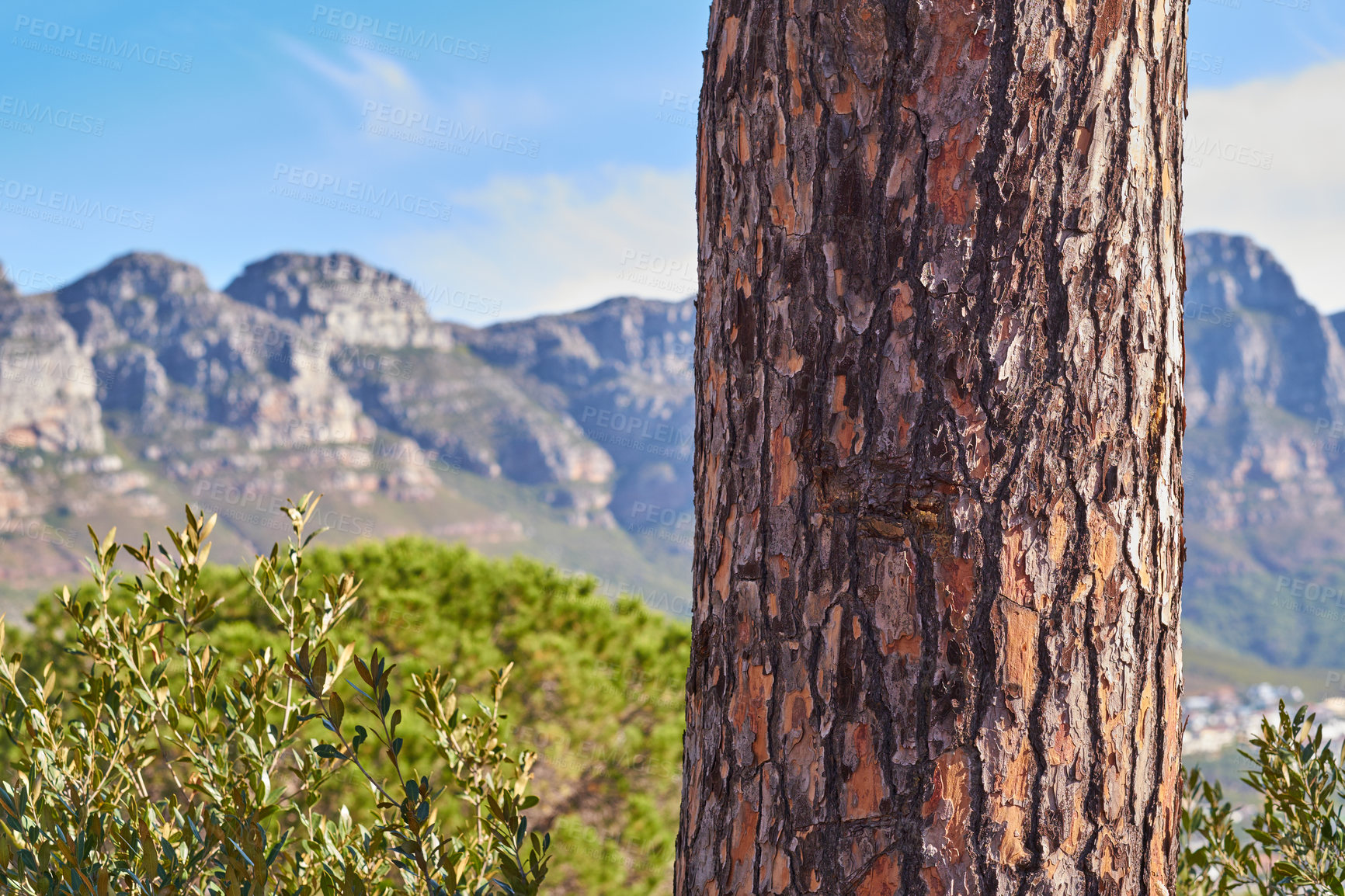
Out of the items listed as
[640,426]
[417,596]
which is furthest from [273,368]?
[417,596]

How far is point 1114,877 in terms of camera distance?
104cm

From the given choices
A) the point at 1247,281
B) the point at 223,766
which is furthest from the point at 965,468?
the point at 1247,281

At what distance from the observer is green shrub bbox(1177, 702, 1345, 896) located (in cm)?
165

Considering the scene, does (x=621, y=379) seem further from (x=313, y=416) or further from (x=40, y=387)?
(x=40, y=387)

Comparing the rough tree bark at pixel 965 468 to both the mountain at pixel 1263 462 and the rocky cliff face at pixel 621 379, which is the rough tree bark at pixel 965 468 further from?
the rocky cliff face at pixel 621 379

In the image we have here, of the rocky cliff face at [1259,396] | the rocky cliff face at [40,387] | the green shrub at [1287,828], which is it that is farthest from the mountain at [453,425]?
the green shrub at [1287,828]

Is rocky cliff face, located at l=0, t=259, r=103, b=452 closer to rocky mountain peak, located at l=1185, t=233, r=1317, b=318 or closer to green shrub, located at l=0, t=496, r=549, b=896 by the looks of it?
green shrub, located at l=0, t=496, r=549, b=896

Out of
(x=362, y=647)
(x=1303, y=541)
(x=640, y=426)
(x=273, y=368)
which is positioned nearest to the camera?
(x=362, y=647)

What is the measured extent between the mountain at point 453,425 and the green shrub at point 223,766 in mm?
89584

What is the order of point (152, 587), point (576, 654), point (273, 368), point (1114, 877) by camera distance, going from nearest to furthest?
point (1114, 877) < point (152, 587) < point (576, 654) < point (273, 368)

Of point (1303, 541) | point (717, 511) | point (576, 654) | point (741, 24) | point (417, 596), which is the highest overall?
point (741, 24)

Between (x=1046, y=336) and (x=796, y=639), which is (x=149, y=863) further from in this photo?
(x=1046, y=336)

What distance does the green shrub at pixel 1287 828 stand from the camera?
1.65 m

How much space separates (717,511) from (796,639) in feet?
0.68
